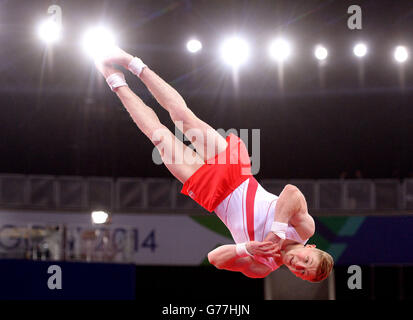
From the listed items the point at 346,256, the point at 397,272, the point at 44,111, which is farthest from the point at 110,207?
the point at 397,272

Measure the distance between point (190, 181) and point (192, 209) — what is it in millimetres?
5416

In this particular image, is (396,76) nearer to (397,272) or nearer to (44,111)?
(397,272)

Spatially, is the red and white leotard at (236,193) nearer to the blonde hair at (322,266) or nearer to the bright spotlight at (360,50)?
the blonde hair at (322,266)

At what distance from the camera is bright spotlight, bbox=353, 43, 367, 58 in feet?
31.0

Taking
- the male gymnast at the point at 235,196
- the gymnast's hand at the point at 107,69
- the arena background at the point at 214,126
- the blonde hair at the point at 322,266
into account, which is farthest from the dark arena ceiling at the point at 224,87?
the blonde hair at the point at 322,266

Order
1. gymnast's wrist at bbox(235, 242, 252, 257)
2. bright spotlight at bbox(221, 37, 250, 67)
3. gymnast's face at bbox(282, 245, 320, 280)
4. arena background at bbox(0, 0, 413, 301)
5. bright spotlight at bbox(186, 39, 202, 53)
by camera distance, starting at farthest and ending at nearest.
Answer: bright spotlight at bbox(186, 39, 202, 53) → bright spotlight at bbox(221, 37, 250, 67) → arena background at bbox(0, 0, 413, 301) → gymnast's wrist at bbox(235, 242, 252, 257) → gymnast's face at bbox(282, 245, 320, 280)

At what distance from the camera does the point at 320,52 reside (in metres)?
9.59

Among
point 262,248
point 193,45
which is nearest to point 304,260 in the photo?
point 262,248

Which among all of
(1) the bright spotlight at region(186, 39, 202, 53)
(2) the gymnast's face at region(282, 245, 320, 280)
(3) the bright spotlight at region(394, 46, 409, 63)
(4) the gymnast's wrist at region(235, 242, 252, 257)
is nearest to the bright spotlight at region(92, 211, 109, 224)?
(1) the bright spotlight at region(186, 39, 202, 53)

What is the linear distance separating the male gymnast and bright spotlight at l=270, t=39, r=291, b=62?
13.7 feet

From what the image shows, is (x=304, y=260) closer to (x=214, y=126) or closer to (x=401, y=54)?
(x=214, y=126)

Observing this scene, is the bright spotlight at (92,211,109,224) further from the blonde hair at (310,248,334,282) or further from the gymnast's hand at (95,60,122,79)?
the blonde hair at (310,248,334,282)

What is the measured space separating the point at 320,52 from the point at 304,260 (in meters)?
5.50

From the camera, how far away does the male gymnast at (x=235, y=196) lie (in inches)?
192
